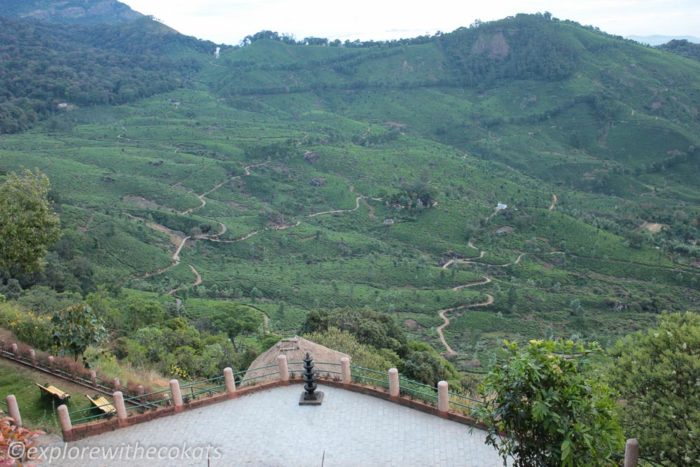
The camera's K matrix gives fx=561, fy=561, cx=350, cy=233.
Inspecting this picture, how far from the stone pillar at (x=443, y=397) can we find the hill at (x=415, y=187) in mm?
22107

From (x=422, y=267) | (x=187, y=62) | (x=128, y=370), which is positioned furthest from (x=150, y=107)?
(x=128, y=370)

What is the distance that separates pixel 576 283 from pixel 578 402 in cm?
5049

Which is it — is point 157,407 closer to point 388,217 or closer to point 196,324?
point 196,324

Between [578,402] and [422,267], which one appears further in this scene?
[422,267]

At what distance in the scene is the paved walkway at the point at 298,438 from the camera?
13.0 meters

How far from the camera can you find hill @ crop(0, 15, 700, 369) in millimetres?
49844

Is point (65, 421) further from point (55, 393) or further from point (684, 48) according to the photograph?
point (684, 48)

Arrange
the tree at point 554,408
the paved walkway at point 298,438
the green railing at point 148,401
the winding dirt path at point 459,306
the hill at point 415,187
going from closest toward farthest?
1. the tree at point 554,408
2. the paved walkway at point 298,438
3. the green railing at point 148,401
4. the winding dirt path at point 459,306
5. the hill at point 415,187

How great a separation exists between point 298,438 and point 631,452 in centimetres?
743

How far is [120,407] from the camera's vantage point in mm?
14867

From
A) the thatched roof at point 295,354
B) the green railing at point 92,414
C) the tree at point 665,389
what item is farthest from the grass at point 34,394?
the tree at point 665,389

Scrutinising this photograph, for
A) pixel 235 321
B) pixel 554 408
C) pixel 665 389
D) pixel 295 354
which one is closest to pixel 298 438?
pixel 295 354

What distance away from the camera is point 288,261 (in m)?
60.3

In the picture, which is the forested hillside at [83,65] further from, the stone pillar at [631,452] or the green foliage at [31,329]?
the stone pillar at [631,452]
